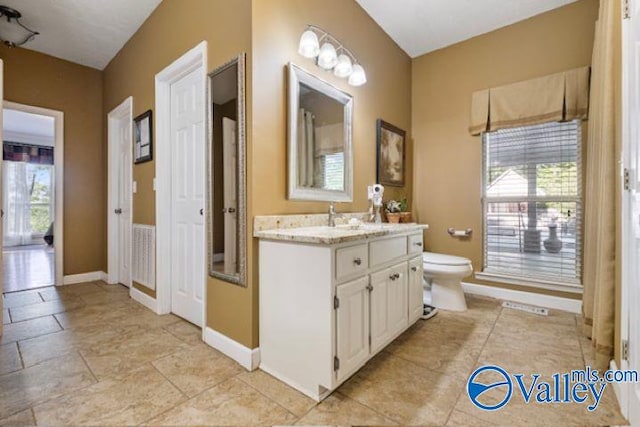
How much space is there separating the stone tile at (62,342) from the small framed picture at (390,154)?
2582mm

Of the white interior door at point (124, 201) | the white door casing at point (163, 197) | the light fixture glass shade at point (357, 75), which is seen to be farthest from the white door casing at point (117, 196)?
the light fixture glass shade at point (357, 75)

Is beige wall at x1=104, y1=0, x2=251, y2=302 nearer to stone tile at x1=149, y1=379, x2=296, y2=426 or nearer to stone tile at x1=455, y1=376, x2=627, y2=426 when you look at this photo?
stone tile at x1=149, y1=379, x2=296, y2=426

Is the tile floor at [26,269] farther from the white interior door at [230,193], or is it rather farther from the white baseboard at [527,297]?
the white baseboard at [527,297]

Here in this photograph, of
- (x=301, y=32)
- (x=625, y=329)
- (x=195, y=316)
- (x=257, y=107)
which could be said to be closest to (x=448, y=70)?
(x=301, y=32)

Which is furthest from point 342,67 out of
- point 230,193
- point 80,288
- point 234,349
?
point 80,288

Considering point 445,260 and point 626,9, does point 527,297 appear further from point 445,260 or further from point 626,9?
point 626,9

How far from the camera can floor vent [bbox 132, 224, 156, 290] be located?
2.63 m

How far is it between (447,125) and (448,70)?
2.09 feet

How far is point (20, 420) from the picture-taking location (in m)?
1.26

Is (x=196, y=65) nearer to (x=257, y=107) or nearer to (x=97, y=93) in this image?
(x=257, y=107)

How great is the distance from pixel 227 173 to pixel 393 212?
5.59 feet

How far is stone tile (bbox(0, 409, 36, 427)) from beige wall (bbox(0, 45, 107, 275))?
110 inches

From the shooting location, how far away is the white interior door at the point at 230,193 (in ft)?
6.00

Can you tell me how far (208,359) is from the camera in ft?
5.90
